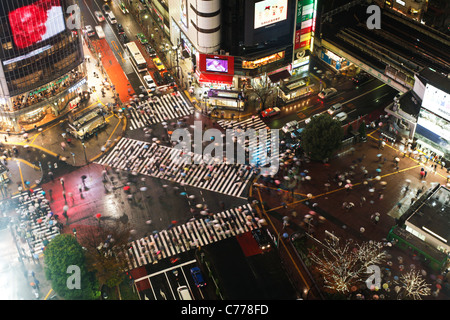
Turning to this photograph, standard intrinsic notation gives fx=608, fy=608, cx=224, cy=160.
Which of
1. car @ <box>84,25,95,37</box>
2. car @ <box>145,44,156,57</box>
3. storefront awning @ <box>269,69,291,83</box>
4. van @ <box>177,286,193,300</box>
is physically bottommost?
van @ <box>177,286,193,300</box>

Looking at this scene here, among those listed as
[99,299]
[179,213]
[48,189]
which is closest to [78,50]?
[48,189]

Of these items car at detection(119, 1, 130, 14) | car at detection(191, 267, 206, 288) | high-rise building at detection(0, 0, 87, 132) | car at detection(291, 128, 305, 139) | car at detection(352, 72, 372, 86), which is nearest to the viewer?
car at detection(191, 267, 206, 288)

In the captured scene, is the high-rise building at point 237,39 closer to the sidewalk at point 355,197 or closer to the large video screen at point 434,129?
the sidewalk at point 355,197

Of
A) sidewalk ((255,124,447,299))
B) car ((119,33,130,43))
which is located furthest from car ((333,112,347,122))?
car ((119,33,130,43))

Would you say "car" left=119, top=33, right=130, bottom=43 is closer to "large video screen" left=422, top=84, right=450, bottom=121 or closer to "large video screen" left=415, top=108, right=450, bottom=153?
"large video screen" left=415, top=108, right=450, bottom=153

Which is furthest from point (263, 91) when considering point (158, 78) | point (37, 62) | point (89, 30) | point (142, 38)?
point (89, 30)

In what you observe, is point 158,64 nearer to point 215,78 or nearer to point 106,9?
point 215,78

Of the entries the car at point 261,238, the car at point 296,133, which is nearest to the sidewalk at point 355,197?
the car at point 261,238
